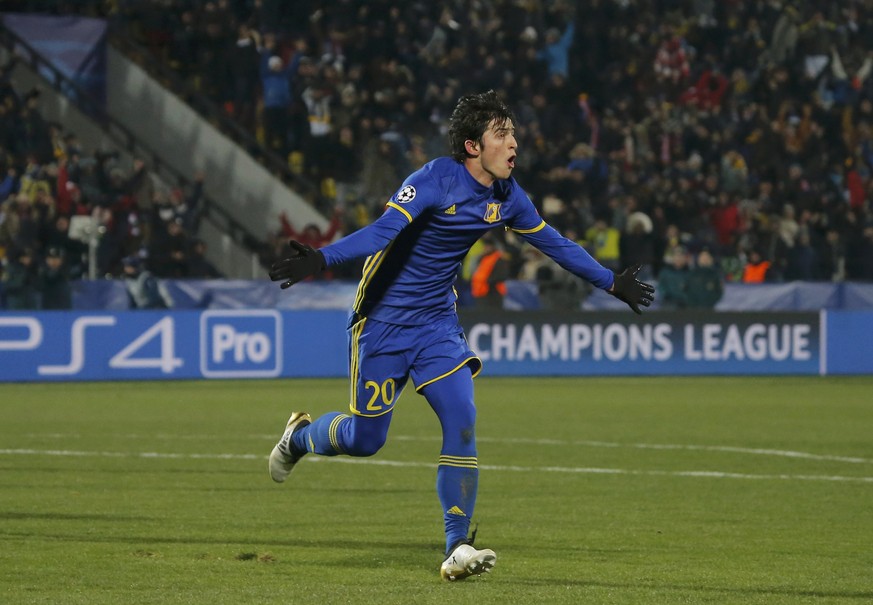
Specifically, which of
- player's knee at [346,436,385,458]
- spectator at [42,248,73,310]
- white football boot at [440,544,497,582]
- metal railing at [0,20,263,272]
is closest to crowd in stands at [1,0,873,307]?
metal railing at [0,20,263,272]

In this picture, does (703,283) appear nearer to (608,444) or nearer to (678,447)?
(608,444)

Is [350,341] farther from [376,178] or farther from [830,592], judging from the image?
[376,178]

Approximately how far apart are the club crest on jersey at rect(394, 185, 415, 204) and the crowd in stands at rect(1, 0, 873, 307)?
18.0 meters

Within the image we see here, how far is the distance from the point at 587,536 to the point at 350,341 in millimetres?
1842

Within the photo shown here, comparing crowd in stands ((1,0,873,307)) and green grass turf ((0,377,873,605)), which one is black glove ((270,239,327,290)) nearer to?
green grass turf ((0,377,873,605))

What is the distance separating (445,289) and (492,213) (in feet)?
1.47

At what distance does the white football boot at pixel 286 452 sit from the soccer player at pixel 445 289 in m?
0.76

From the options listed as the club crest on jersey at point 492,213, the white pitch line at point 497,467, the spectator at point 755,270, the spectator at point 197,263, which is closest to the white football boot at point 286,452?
the club crest on jersey at point 492,213

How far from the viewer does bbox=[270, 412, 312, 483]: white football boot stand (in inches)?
338

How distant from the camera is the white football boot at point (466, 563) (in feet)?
22.6

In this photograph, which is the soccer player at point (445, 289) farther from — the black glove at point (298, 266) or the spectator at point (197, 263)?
the spectator at point (197, 263)

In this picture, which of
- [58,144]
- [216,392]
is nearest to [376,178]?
[58,144]

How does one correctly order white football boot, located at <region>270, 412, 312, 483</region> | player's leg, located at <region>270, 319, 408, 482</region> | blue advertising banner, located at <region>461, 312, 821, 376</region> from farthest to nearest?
1. blue advertising banner, located at <region>461, 312, 821, 376</region>
2. white football boot, located at <region>270, 412, 312, 483</region>
3. player's leg, located at <region>270, 319, 408, 482</region>

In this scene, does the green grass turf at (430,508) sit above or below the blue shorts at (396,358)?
below
